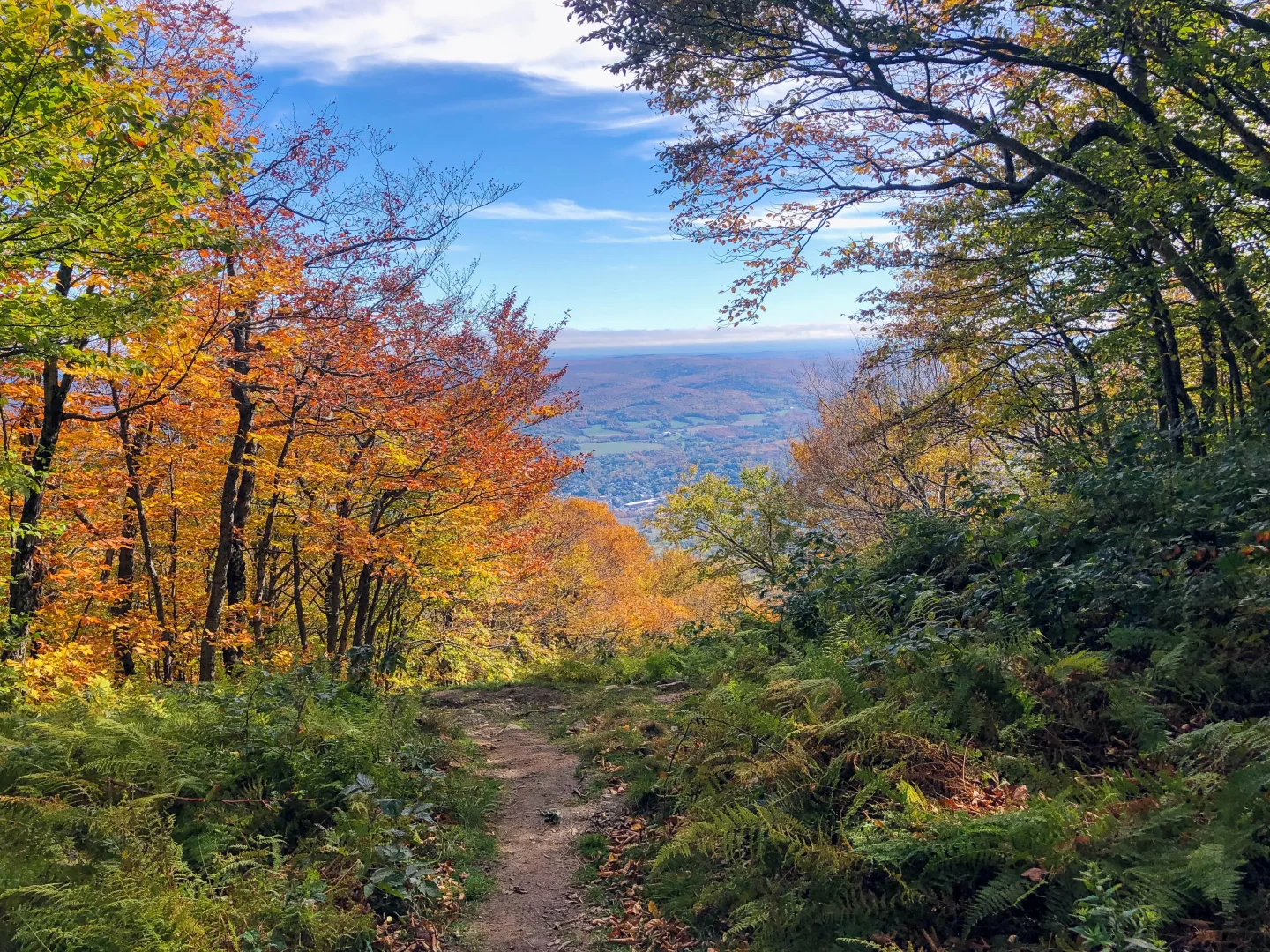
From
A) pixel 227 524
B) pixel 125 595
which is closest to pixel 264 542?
pixel 227 524

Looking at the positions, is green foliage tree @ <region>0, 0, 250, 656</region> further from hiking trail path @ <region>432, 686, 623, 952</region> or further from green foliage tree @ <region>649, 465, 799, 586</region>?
green foliage tree @ <region>649, 465, 799, 586</region>

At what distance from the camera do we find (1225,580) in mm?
4426

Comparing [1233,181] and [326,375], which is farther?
[326,375]

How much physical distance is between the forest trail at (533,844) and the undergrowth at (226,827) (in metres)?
0.26

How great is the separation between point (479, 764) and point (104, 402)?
332 inches

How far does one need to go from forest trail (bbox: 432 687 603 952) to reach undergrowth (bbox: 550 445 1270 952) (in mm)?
598

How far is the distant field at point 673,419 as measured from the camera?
95812 millimetres

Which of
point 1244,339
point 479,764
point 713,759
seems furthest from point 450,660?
point 1244,339

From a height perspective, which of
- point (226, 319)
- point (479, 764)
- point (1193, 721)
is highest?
point (226, 319)

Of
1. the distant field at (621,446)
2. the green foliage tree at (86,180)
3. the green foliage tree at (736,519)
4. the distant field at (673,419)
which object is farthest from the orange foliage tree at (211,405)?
the distant field at (621,446)

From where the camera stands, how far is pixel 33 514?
9.23m

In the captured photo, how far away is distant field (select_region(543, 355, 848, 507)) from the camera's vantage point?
9581 centimetres

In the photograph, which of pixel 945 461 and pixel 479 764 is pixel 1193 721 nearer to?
pixel 479 764

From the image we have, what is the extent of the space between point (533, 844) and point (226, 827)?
2.42m
